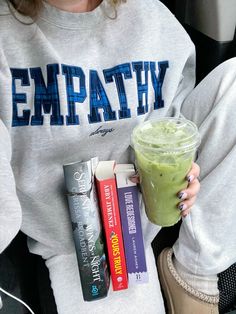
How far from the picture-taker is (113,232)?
0.90m

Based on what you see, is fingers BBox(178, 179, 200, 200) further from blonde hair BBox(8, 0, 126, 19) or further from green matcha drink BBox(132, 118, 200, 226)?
blonde hair BBox(8, 0, 126, 19)

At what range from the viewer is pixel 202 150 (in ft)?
3.12

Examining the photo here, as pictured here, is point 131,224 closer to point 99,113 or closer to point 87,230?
point 87,230

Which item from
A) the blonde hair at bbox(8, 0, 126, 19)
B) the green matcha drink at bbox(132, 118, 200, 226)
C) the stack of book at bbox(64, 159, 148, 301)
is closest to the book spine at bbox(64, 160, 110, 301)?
the stack of book at bbox(64, 159, 148, 301)

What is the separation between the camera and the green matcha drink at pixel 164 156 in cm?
70

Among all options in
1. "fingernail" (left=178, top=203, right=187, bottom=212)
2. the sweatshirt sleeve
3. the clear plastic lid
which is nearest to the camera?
the sweatshirt sleeve

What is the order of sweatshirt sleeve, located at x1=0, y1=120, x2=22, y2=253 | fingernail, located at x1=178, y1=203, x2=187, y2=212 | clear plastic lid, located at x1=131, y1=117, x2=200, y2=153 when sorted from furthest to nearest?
fingernail, located at x1=178, y1=203, x2=187, y2=212
clear plastic lid, located at x1=131, y1=117, x2=200, y2=153
sweatshirt sleeve, located at x1=0, y1=120, x2=22, y2=253

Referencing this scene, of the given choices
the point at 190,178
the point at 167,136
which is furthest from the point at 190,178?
the point at 167,136

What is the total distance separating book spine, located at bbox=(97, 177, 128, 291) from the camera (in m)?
0.85

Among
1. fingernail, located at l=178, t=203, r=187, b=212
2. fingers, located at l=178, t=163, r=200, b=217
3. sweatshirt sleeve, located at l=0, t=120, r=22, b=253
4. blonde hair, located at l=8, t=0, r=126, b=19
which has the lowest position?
fingernail, located at l=178, t=203, r=187, b=212

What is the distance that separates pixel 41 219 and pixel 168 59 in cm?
47

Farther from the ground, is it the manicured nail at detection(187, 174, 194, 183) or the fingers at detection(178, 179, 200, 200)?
the manicured nail at detection(187, 174, 194, 183)

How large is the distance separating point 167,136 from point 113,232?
29cm

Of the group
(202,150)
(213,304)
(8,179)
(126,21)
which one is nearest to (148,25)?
(126,21)
